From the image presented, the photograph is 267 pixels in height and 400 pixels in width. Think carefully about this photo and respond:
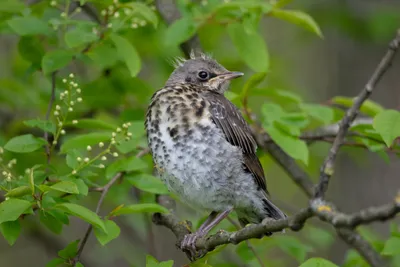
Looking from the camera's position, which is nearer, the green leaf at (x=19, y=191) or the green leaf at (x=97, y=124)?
the green leaf at (x=19, y=191)

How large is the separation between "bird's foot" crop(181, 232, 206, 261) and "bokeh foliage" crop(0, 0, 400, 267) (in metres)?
0.08

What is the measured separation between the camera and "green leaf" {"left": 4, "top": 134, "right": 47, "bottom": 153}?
4242 millimetres

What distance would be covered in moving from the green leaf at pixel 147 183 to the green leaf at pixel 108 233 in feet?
1.67

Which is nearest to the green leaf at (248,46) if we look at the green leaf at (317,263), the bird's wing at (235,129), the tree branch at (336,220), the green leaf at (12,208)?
the bird's wing at (235,129)

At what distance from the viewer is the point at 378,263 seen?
360 cm

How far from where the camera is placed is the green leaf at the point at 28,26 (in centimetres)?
479

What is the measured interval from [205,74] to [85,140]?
1.58 meters

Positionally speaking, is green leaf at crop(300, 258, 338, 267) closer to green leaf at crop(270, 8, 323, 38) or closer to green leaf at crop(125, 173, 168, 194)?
green leaf at crop(125, 173, 168, 194)

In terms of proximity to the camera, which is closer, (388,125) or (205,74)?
(388,125)

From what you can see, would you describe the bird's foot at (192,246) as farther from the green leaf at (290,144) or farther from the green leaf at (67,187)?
the green leaf at (67,187)

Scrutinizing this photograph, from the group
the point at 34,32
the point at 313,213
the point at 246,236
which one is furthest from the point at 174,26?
the point at 313,213

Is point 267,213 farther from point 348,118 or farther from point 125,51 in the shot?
point 348,118

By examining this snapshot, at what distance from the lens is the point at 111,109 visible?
6.43 metres

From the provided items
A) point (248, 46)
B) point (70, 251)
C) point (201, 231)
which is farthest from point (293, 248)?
point (70, 251)
